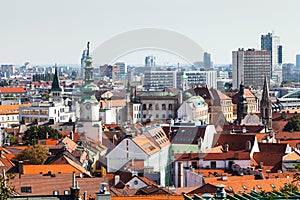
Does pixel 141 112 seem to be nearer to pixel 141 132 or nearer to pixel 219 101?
pixel 219 101

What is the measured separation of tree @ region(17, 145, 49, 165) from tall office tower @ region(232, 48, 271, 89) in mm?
101873

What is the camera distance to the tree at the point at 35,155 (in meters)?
40.5

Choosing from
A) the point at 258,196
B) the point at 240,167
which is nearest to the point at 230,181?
the point at 240,167

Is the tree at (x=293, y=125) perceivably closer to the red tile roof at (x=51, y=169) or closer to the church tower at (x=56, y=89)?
the red tile roof at (x=51, y=169)

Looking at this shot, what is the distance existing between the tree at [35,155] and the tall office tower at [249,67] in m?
102

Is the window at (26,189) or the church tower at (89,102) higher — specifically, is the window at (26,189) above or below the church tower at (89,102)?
below

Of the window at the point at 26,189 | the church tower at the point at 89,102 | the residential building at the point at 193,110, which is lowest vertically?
the window at the point at 26,189

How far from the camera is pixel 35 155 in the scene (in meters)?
41.1

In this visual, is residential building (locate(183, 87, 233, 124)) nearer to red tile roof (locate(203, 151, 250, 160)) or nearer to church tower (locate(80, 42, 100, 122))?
church tower (locate(80, 42, 100, 122))

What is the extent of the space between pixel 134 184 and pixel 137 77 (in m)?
77.1

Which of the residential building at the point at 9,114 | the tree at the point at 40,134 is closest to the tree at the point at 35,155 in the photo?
the tree at the point at 40,134

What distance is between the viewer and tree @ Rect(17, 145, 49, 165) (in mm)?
40500

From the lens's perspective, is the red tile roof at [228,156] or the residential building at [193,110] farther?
the residential building at [193,110]

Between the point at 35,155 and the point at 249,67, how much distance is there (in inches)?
4232
